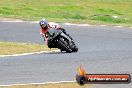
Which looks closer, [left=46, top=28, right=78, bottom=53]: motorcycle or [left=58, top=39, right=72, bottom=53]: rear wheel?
[left=46, top=28, right=78, bottom=53]: motorcycle

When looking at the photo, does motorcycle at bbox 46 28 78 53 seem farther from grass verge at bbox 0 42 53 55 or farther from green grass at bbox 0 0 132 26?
green grass at bbox 0 0 132 26

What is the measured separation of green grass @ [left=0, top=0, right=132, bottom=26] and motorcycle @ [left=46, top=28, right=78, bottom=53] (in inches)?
426

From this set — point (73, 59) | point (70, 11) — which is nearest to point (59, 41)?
point (73, 59)

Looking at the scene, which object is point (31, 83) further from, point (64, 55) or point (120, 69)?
point (64, 55)

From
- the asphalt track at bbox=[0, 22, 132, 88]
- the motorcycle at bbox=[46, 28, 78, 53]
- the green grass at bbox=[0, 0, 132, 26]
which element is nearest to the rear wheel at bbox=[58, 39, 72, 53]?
the motorcycle at bbox=[46, 28, 78, 53]

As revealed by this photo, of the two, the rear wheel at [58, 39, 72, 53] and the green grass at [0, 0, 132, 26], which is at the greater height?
the rear wheel at [58, 39, 72, 53]

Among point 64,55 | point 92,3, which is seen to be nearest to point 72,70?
point 64,55

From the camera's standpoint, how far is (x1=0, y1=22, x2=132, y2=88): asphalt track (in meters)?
11.6

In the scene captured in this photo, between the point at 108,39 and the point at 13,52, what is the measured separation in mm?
7143

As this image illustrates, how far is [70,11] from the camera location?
37.5 meters

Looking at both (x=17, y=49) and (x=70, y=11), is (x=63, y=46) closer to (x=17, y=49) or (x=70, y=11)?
(x=17, y=49)

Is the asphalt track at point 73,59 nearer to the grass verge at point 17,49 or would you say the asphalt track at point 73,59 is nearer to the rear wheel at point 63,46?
the rear wheel at point 63,46

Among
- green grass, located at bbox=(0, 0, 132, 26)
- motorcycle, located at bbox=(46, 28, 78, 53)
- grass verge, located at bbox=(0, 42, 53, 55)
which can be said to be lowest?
green grass, located at bbox=(0, 0, 132, 26)

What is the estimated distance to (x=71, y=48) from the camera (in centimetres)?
1722
